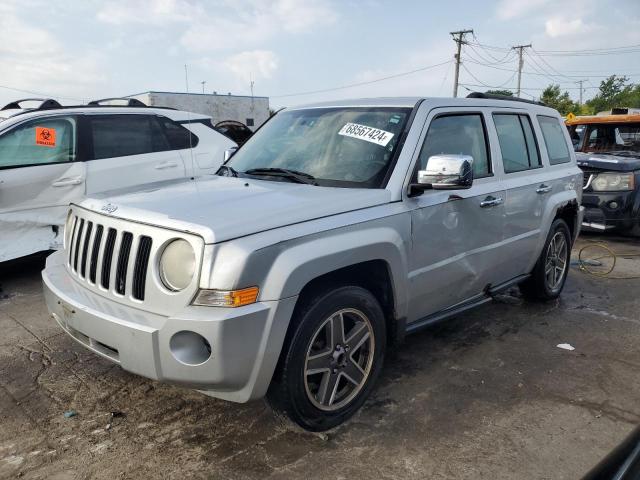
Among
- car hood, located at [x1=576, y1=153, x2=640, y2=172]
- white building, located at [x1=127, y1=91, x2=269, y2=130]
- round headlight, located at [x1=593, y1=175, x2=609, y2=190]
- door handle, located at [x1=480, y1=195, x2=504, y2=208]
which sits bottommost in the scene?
round headlight, located at [x1=593, y1=175, x2=609, y2=190]

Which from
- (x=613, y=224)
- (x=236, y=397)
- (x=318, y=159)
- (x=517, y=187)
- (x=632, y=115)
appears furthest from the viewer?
(x=632, y=115)

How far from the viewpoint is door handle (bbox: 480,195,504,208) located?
3780 millimetres

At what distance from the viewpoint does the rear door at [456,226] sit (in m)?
3.31

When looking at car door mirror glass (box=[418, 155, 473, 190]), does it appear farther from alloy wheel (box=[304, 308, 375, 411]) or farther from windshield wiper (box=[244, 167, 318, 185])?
alloy wheel (box=[304, 308, 375, 411])

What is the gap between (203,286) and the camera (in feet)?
7.79

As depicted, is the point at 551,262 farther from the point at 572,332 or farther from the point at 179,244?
the point at 179,244

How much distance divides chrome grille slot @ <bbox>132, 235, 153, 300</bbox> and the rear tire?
3.63m

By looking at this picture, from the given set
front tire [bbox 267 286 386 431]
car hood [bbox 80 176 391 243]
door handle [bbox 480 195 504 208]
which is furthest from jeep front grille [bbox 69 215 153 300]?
door handle [bbox 480 195 504 208]

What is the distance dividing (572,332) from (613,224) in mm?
3949

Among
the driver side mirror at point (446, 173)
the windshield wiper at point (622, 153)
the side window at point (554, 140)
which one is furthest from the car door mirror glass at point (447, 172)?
the windshield wiper at point (622, 153)

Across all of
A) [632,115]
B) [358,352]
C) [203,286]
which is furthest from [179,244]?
[632,115]

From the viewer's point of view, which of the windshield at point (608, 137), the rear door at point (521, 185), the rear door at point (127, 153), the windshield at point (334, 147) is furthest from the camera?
the windshield at point (608, 137)

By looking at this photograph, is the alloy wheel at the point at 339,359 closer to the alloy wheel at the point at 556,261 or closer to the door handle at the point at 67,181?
the alloy wheel at the point at 556,261

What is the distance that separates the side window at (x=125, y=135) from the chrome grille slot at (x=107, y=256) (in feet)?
11.7
